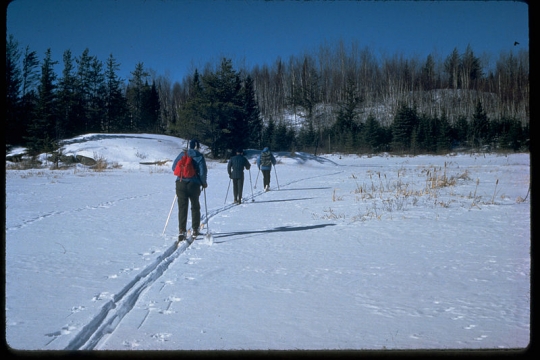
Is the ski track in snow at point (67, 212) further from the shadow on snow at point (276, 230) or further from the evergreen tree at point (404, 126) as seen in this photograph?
the evergreen tree at point (404, 126)

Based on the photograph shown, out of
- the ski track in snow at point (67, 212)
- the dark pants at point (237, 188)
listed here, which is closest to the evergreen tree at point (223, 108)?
the ski track in snow at point (67, 212)

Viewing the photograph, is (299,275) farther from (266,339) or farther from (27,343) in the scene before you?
(27,343)

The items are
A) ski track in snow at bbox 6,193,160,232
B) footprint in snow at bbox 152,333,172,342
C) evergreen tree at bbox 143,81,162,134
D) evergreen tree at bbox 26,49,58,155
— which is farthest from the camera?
evergreen tree at bbox 143,81,162,134

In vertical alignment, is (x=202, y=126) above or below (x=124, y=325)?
above

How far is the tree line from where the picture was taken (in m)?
27.5

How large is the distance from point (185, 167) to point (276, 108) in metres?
49.2

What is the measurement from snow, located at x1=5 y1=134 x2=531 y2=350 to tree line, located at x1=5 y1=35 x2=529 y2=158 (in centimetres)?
1059

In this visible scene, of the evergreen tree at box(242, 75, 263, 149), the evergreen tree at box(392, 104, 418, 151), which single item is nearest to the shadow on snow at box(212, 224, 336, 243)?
the evergreen tree at box(242, 75, 263, 149)

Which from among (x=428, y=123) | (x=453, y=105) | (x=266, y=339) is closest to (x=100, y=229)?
(x=266, y=339)

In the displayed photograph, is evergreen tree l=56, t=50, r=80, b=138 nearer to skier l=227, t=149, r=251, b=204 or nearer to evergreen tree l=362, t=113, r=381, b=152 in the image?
skier l=227, t=149, r=251, b=204

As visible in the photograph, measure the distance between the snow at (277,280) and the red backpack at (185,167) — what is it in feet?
3.79

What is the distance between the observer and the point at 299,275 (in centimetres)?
508

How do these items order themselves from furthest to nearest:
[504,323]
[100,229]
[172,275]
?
[100,229], [172,275], [504,323]

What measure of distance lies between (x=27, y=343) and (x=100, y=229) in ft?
17.4
